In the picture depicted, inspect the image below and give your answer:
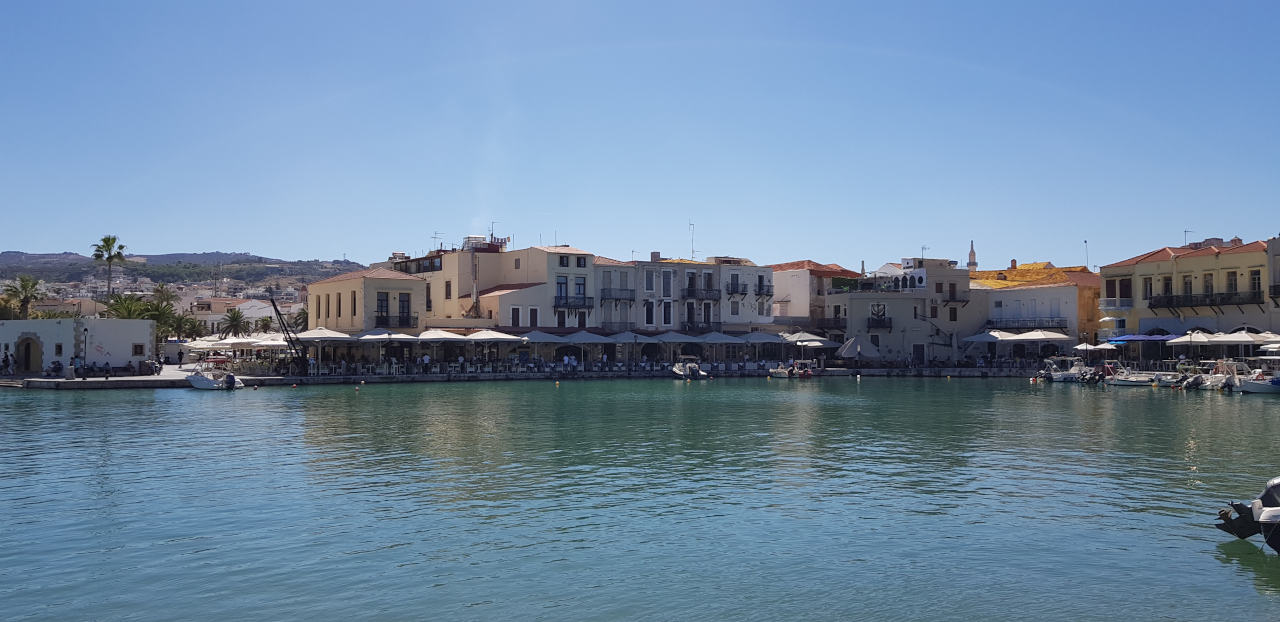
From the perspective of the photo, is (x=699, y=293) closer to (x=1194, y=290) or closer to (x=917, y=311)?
(x=917, y=311)

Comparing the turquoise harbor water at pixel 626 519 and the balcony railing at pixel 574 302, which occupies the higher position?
the balcony railing at pixel 574 302

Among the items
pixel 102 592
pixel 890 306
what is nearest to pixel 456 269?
pixel 890 306

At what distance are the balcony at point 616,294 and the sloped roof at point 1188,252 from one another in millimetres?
29641

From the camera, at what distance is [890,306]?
7081cm

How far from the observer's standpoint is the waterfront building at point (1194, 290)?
54312mm

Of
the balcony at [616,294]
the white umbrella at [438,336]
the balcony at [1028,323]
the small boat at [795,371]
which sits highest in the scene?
the balcony at [616,294]

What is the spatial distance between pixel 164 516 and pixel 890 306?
59.4 m

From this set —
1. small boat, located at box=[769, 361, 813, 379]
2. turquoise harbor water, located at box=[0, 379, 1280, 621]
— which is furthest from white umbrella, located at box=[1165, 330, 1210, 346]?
turquoise harbor water, located at box=[0, 379, 1280, 621]

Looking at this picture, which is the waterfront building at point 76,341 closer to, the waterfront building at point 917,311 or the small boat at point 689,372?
the small boat at point 689,372

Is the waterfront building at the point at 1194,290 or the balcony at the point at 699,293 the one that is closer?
the waterfront building at the point at 1194,290

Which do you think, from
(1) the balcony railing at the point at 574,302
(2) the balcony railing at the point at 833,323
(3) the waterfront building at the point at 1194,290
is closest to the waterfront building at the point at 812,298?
(2) the balcony railing at the point at 833,323

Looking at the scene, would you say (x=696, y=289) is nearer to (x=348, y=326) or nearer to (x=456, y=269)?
(x=456, y=269)

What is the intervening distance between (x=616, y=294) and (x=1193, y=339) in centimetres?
3308

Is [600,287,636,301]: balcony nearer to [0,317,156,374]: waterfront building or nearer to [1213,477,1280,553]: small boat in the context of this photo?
[0,317,156,374]: waterfront building
